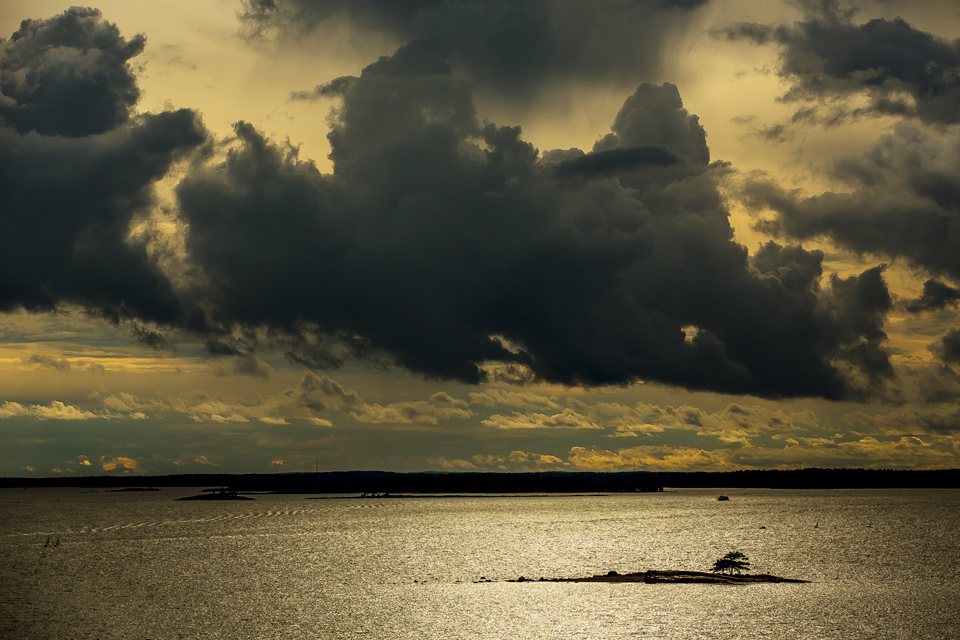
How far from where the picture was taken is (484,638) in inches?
2896

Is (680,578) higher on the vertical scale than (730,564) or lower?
lower

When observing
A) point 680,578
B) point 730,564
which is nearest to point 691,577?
point 680,578

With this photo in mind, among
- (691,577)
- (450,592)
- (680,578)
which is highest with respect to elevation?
(691,577)

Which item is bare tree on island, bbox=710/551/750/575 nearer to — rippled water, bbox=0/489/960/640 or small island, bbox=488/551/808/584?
small island, bbox=488/551/808/584

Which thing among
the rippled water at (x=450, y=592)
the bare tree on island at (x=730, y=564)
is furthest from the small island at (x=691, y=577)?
the rippled water at (x=450, y=592)

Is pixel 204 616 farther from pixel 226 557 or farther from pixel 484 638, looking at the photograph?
pixel 226 557

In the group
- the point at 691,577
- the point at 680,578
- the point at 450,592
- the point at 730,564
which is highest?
the point at 730,564

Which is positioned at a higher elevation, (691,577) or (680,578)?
(691,577)

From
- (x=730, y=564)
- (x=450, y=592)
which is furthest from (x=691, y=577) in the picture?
(x=450, y=592)

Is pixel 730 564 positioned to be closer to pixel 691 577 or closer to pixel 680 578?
pixel 691 577

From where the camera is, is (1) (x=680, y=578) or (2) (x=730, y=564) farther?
(2) (x=730, y=564)

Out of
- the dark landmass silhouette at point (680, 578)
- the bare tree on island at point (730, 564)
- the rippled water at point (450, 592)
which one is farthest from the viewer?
the bare tree on island at point (730, 564)

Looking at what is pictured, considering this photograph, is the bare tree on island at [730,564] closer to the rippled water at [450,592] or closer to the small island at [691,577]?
the small island at [691,577]

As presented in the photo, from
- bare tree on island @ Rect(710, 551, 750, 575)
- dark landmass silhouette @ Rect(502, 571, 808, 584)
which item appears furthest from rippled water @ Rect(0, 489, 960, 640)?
bare tree on island @ Rect(710, 551, 750, 575)
